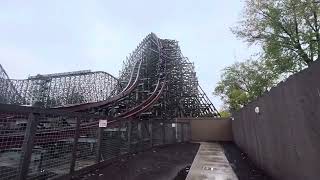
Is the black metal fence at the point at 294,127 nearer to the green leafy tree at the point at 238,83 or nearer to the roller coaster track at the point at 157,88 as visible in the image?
the roller coaster track at the point at 157,88

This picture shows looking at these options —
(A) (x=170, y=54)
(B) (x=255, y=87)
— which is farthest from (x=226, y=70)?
(A) (x=170, y=54)

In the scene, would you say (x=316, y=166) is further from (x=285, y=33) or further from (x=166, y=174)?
(x=285, y=33)

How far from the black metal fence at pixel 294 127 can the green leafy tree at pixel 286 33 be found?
13.3m

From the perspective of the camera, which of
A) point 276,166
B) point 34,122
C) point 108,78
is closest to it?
point 34,122

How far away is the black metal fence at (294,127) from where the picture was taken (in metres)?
3.91

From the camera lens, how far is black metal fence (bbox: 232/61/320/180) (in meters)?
3.91

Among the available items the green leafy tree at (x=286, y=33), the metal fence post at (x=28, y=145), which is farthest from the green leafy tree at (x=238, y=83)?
the metal fence post at (x=28, y=145)

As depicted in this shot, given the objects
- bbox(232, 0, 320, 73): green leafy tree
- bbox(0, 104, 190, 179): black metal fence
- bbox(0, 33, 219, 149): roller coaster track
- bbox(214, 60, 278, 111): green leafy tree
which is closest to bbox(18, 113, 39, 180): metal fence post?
bbox(0, 104, 190, 179): black metal fence

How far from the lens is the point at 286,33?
19609mm

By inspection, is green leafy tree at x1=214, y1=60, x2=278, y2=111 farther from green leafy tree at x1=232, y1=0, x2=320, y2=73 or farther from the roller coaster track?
green leafy tree at x1=232, y1=0, x2=320, y2=73

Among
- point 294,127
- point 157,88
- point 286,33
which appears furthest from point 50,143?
point 157,88

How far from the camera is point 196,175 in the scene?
729 cm

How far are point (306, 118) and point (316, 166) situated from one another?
0.72m

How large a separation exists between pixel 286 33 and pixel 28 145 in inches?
750
